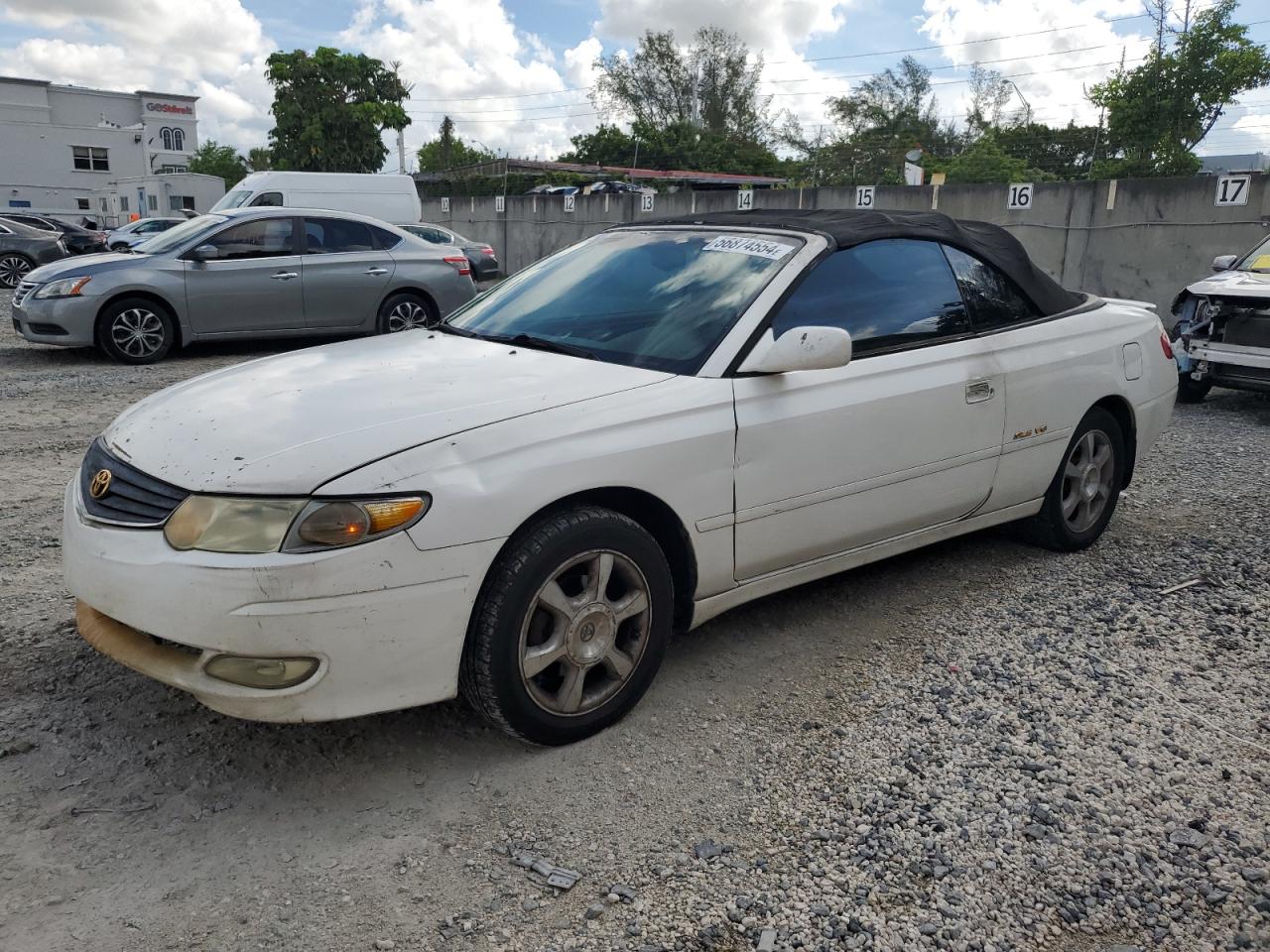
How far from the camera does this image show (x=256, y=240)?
10.5 m

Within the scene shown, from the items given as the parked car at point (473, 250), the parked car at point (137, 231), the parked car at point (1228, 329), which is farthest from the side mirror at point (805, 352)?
the parked car at point (137, 231)

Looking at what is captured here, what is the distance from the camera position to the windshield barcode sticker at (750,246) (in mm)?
3787

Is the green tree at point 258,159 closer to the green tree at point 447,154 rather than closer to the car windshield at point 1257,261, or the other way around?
the green tree at point 447,154

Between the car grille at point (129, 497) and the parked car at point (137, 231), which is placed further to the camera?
the parked car at point (137, 231)

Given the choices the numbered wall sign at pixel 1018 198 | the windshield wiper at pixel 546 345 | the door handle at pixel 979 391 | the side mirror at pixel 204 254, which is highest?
the numbered wall sign at pixel 1018 198

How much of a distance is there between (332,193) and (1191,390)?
49.0 ft

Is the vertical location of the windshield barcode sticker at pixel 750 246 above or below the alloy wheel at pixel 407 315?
above

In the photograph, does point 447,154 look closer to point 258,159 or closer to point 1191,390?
point 258,159

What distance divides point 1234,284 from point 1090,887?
7819 millimetres

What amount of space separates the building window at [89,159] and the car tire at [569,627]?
77130mm

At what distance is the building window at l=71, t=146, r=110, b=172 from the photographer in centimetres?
6819

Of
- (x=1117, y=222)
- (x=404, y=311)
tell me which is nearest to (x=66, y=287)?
(x=404, y=311)

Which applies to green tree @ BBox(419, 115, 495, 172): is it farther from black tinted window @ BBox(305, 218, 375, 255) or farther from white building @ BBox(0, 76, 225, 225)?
black tinted window @ BBox(305, 218, 375, 255)

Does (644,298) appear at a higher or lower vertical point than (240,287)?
higher
